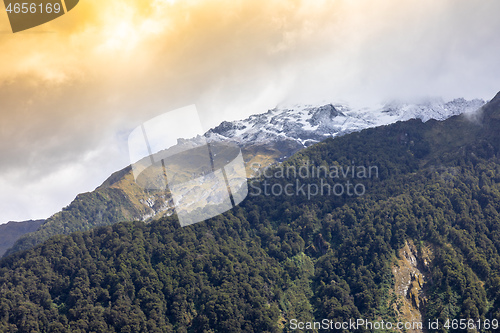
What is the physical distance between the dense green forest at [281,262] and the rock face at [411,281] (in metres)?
1.52

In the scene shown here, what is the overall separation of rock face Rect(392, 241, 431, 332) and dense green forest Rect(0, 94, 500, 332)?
1519 mm

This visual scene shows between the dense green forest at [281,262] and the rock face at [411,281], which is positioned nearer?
the dense green forest at [281,262]

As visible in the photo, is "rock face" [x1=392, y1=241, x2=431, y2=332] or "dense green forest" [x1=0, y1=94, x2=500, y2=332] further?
"rock face" [x1=392, y1=241, x2=431, y2=332]

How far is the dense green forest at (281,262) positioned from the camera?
10150cm

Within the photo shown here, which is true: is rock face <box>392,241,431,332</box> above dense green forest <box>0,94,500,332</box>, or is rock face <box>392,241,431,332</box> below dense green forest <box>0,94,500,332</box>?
below

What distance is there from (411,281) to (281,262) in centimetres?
3018

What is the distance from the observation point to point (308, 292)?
115562 millimetres

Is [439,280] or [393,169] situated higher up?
[393,169]

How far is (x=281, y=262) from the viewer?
125 m

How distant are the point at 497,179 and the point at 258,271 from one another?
7146cm

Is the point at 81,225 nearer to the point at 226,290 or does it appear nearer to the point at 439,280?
the point at 226,290

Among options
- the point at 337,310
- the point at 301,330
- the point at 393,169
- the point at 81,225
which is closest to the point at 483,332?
the point at 337,310

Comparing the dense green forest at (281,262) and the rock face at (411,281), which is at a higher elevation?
the dense green forest at (281,262)

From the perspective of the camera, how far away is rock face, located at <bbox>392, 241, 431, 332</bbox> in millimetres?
106125
